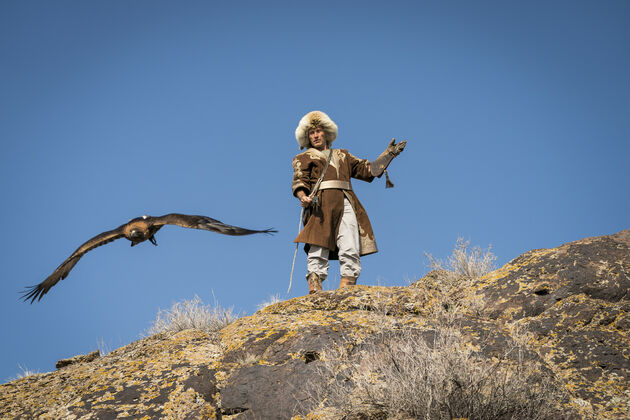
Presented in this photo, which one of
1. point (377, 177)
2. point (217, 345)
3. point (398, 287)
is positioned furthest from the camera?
point (377, 177)

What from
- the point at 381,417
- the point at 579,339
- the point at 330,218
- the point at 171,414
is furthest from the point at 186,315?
the point at 579,339

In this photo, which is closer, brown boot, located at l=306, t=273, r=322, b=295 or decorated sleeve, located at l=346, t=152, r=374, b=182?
brown boot, located at l=306, t=273, r=322, b=295

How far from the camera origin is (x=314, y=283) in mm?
5668

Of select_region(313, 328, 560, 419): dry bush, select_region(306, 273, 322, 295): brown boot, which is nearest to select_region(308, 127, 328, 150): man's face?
select_region(306, 273, 322, 295): brown boot

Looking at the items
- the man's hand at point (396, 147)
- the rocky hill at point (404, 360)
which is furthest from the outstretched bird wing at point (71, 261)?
the man's hand at point (396, 147)

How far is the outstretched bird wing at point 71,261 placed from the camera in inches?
230

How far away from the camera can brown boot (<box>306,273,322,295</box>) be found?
5.63m

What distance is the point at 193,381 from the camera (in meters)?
3.46

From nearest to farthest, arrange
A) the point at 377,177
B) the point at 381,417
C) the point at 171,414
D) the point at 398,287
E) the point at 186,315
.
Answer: the point at 381,417
the point at 171,414
the point at 398,287
the point at 186,315
the point at 377,177

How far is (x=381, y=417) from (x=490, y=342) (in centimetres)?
103

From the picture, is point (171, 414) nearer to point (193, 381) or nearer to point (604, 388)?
point (193, 381)

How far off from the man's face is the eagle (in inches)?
70.9

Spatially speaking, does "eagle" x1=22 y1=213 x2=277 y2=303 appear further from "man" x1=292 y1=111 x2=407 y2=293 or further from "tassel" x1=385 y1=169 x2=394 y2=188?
"tassel" x1=385 y1=169 x2=394 y2=188

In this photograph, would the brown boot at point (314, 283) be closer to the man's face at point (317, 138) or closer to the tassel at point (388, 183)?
the tassel at point (388, 183)
